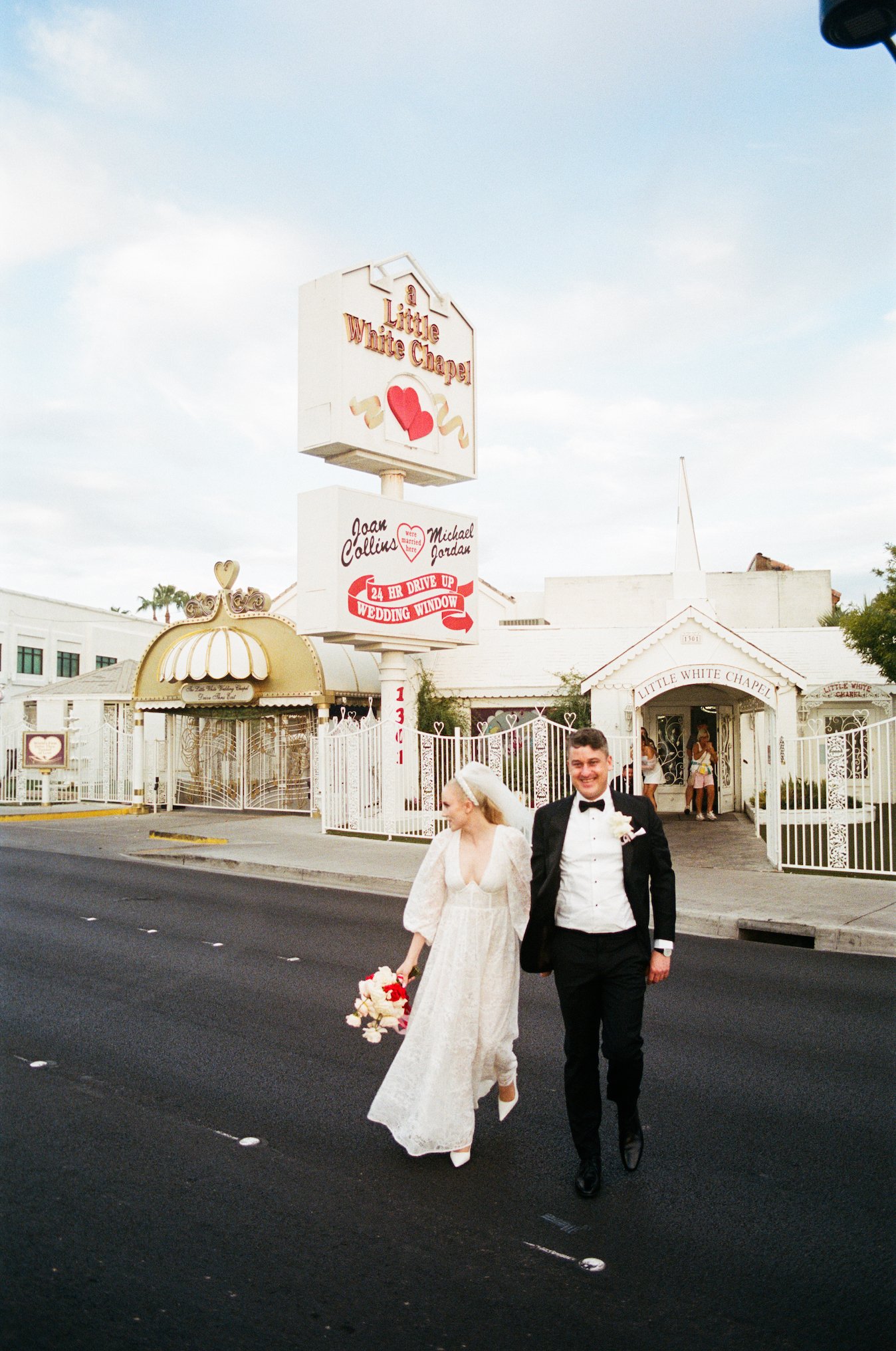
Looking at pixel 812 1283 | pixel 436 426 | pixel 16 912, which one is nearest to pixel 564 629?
pixel 436 426

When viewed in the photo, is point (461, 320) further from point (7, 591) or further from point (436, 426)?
point (7, 591)

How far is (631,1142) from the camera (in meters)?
4.71

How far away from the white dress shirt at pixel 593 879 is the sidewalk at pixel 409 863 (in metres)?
6.34

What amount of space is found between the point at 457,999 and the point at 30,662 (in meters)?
53.2

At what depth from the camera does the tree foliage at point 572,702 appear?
80.1ft

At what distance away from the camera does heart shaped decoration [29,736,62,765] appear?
85.3 feet

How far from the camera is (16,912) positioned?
11.5 meters

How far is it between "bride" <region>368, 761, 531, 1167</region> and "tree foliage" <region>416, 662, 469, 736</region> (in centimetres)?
1957

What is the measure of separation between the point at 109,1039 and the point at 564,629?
2035 cm

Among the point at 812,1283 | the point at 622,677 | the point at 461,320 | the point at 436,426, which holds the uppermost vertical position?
the point at 461,320

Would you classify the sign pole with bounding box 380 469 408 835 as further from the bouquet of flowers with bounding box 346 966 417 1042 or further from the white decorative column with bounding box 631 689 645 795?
the bouquet of flowers with bounding box 346 966 417 1042

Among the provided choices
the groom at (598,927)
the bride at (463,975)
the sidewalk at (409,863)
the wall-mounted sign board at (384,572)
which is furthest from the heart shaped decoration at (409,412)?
the groom at (598,927)

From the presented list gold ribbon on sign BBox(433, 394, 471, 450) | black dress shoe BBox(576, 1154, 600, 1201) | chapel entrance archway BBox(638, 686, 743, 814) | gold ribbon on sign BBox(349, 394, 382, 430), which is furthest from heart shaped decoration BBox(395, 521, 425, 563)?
black dress shoe BBox(576, 1154, 600, 1201)

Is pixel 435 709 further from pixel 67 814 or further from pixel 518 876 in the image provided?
pixel 518 876
